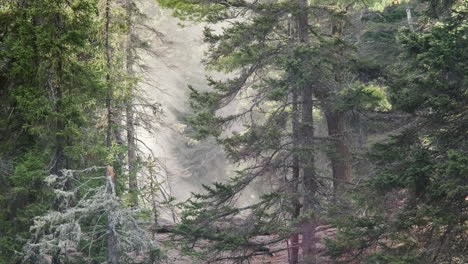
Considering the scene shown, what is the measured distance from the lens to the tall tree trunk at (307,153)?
14.9m

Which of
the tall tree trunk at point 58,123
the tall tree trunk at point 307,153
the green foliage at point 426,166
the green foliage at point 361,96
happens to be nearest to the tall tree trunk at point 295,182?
the tall tree trunk at point 307,153

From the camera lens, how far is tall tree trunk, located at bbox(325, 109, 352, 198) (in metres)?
15.6

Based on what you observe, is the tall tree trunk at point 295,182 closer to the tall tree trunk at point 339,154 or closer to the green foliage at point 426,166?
the tall tree trunk at point 339,154

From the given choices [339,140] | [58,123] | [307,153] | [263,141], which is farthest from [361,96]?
[58,123]

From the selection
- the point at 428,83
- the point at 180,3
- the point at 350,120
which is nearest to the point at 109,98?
the point at 180,3

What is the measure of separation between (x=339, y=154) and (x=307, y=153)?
1.15 m

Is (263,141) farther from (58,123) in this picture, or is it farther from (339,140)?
(58,123)

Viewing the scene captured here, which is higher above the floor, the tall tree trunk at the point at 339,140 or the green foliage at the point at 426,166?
the tall tree trunk at the point at 339,140

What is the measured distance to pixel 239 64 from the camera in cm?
1606

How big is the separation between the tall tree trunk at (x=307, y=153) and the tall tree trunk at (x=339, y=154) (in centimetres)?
63

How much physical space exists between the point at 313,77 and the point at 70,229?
7.61 metres

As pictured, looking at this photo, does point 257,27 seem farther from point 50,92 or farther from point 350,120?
point 50,92

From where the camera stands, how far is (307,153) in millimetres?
15055

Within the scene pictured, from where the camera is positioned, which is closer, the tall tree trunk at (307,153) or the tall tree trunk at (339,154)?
the tall tree trunk at (307,153)
